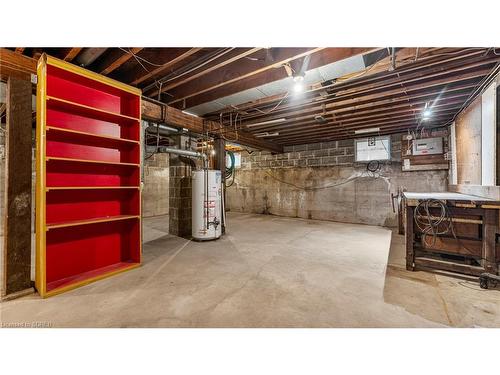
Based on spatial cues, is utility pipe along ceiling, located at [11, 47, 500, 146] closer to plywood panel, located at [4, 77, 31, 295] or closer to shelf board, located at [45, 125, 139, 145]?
plywood panel, located at [4, 77, 31, 295]

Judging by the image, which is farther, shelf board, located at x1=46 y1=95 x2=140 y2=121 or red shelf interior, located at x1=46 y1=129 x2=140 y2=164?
red shelf interior, located at x1=46 y1=129 x2=140 y2=164

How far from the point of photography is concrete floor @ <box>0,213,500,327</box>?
1723 mm

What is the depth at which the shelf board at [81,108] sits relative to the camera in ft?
7.19

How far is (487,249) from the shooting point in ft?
7.75

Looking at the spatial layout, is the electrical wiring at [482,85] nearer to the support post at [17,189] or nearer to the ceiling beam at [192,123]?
the ceiling beam at [192,123]

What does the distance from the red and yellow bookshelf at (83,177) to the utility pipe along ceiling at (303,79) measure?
1.09 ft

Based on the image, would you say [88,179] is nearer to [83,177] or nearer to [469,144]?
[83,177]

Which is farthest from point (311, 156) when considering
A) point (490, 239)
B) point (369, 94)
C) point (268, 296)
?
point (268, 296)

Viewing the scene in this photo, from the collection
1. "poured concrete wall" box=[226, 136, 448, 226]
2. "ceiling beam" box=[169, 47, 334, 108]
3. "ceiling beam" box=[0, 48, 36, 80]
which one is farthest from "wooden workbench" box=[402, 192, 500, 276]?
"ceiling beam" box=[0, 48, 36, 80]

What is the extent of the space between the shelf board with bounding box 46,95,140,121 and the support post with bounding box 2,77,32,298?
23cm

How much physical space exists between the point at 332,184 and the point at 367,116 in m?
2.56

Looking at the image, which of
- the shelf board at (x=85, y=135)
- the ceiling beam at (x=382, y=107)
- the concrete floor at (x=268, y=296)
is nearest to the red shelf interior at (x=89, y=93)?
the shelf board at (x=85, y=135)

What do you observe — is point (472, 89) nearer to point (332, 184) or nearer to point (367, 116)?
point (367, 116)
